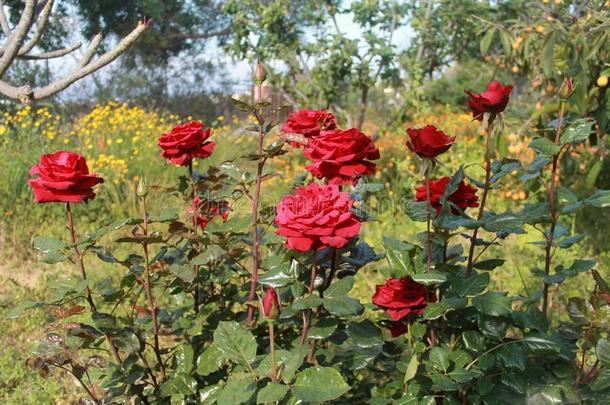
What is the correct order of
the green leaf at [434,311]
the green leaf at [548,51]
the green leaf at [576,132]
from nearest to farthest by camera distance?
1. the green leaf at [434,311]
2. the green leaf at [576,132]
3. the green leaf at [548,51]

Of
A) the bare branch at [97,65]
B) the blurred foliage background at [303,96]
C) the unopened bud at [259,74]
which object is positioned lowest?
the blurred foliage background at [303,96]

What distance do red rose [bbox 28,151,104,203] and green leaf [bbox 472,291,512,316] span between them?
915 millimetres

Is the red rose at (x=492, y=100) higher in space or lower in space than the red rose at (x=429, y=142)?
higher

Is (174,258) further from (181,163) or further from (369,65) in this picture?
(369,65)

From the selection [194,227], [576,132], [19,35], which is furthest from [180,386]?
[576,132]

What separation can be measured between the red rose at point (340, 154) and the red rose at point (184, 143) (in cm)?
37

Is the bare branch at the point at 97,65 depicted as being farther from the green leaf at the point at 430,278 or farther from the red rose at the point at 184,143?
the green leaf at the point at 430,278

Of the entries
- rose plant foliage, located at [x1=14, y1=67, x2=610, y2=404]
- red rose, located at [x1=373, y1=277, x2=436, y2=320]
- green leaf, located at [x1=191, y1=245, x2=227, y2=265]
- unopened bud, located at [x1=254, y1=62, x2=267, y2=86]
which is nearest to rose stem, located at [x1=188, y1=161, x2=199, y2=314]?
rose plant foliage, located at [x1=14, y1=67, x2=610, y2=404]

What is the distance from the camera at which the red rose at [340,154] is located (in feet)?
4.44

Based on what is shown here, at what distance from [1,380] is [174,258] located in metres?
1.09

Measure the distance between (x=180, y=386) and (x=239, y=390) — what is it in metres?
0.38

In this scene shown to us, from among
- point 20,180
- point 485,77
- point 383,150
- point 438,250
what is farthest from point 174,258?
point 485,77

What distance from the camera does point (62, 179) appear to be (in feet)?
4.69

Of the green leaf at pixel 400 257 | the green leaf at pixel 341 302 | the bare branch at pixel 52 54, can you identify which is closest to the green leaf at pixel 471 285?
the green leaf at pixel 400 257
